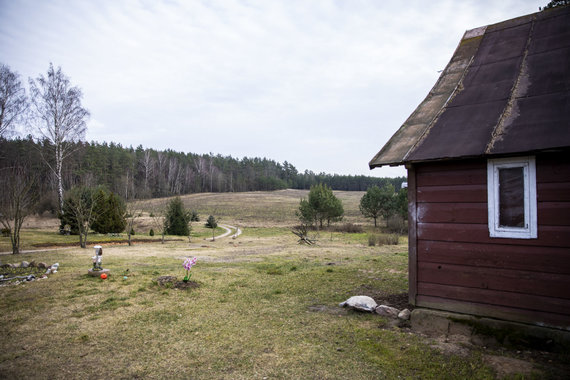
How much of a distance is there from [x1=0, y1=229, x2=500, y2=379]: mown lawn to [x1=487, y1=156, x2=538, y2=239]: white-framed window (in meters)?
2.01

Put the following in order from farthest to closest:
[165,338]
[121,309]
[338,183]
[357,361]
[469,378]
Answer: [338,183]
[121,309]
[165,338]
[357,361]
[469,378]

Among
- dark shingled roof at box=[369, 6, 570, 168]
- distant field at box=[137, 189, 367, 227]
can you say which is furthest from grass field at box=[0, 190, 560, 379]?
distant field at box=[137, 189, 367, 227]

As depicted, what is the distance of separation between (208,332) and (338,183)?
124942 mm

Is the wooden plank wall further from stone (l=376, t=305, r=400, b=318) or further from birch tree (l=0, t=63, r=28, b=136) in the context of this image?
birch tree (l=0, t=63, r=28, b=136)

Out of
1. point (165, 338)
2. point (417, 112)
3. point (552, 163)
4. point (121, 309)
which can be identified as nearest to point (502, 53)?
point (417, 112)

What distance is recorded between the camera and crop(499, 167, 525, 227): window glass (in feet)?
16.4

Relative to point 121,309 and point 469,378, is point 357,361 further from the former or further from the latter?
point 121,309

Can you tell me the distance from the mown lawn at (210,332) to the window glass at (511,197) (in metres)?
2.14

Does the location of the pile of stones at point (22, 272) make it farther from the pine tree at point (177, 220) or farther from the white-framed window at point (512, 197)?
the pine tree at point (177, 220)

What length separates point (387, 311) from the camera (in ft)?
21.8

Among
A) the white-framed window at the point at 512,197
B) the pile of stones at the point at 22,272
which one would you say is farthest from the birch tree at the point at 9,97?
the white-framed window at the point at 512,197

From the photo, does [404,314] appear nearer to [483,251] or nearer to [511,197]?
[483,251]

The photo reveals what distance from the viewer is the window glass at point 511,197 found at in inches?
197

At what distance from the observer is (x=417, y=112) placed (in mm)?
6871
